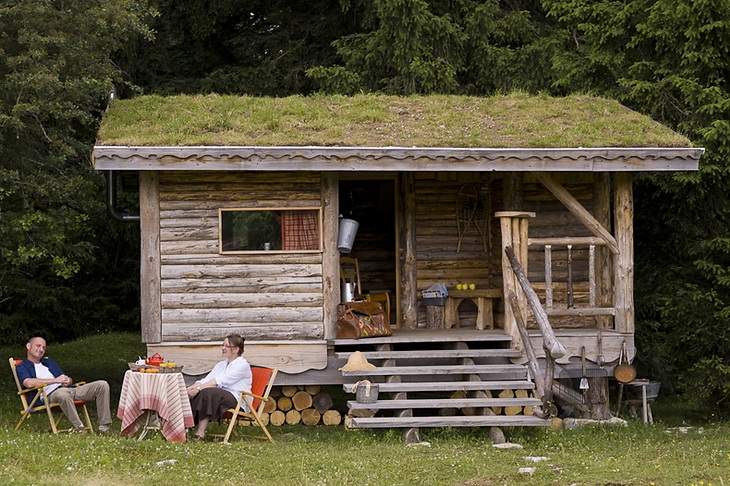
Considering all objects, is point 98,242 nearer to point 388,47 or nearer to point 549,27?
point 388,47

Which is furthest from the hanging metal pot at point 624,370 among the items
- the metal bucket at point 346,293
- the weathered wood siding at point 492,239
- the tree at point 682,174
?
the metal bucket at point 346,293

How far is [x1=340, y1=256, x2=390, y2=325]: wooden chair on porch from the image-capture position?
14.3 m

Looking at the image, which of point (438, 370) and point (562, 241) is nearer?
point (438, 370)

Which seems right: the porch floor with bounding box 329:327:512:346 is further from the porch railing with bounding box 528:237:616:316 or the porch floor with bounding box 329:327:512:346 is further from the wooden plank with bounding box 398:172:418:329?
the wooden plank with bounding box 398:172:418:329

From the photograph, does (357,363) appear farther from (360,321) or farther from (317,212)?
(317,212)

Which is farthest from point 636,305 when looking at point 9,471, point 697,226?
point 9,471

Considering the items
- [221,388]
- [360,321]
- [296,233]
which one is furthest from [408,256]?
[221,388]

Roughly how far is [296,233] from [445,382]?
251 cm

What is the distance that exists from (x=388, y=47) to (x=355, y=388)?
32.0 ft

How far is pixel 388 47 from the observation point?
1959 centimetres

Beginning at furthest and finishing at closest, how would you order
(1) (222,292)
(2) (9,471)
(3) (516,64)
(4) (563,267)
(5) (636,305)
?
(3) (516,64) < (5) (636,305) < (4) (563,267) < (1) (222,292) < (2) (9,471)

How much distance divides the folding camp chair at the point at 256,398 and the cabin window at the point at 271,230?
1.49 meters

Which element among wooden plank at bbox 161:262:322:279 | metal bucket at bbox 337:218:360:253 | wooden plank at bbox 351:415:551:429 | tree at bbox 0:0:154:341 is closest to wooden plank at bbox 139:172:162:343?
wooden plank at bbox 161:262:322:279

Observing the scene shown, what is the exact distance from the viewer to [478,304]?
13938 millimetres
